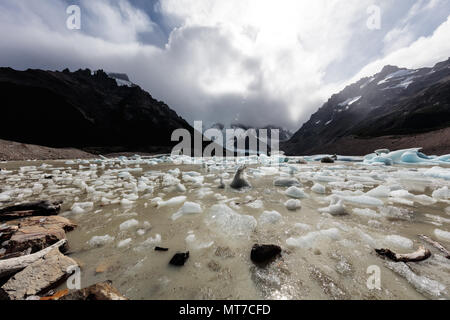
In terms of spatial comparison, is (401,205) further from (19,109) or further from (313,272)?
(19,109)

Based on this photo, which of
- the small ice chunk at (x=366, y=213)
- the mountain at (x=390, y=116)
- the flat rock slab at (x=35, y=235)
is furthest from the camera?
the mountain at (x=390, y=116)

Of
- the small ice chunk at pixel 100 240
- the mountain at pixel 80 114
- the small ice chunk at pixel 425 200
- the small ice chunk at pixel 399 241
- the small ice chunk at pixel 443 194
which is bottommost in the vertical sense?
A: the small ice chunk at pixel 100 240

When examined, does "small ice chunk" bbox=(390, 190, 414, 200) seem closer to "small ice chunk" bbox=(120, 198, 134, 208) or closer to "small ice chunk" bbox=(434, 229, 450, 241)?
"small ice chunk" bbox=(434, 229, 450, 241)

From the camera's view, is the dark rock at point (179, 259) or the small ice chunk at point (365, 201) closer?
the dark rock at point (179, 259)

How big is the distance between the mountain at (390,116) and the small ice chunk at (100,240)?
27192 mm

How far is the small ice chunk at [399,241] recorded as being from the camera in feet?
4.57

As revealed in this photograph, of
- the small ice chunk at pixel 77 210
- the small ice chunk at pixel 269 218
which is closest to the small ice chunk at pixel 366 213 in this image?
the small ice chunk at pixel 269 218

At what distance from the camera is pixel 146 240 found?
158 cm

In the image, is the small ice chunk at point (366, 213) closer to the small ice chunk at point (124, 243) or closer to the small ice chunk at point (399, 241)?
the small ice chunk at point (399, 241)

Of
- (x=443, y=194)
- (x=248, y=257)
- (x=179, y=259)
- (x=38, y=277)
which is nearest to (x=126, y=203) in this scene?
(x=38, y=277)

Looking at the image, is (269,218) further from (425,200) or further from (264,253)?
(425,200)

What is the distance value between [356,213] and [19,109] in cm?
4895

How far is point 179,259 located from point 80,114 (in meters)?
45.3
